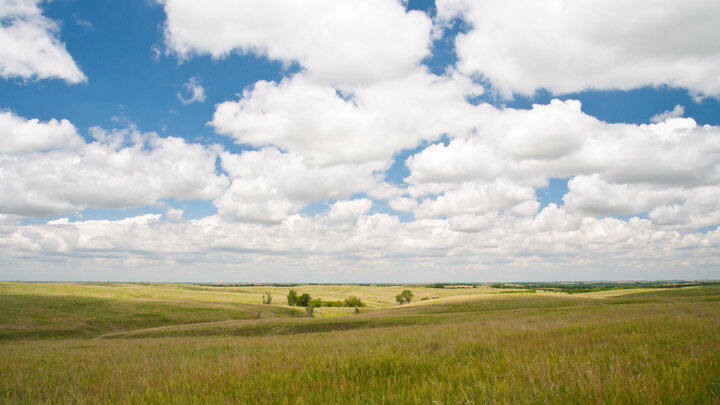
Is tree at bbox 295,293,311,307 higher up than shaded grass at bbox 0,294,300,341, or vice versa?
shaded grass at bbox 0,294,300,341

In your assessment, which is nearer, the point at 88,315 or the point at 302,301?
the point at 88,315

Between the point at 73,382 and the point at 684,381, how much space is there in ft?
32.5

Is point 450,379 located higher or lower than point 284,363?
higher

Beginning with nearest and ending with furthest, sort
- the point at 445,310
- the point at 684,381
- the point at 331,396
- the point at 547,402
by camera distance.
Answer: the point at 547,402 → the point at 684,381 → the point at 331,396 → the point at 445,310

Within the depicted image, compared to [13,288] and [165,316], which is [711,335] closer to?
[165,316]

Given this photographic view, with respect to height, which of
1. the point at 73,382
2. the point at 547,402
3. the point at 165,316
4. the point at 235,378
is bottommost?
the point at 165,316

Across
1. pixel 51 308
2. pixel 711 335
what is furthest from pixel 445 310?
pixel 51 308

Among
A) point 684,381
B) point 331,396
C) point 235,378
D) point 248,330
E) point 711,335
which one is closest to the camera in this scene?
point 684,381

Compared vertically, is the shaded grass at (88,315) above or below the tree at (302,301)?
above

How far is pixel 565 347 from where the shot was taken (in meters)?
7.41

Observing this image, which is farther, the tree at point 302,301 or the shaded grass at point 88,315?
Result: the tree at point 302,301

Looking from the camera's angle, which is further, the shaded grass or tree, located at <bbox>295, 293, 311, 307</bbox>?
tree, located at <bbox>295, 293, 311, 307</bbox>

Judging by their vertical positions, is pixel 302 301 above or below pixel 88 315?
below

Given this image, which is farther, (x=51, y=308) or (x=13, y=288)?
(x=13, y=288)
